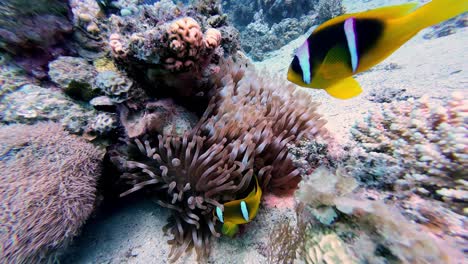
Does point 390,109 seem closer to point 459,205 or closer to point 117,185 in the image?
point 459,205

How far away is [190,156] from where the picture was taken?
2287 millimetres

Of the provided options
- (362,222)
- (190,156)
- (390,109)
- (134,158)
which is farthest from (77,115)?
(390,109)

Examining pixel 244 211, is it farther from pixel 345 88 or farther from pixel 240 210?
pixel 345 88

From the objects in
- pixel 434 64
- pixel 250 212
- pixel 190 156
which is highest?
pixel 434 64

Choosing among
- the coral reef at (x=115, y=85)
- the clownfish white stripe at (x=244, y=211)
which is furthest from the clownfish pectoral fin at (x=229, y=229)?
the coral reef at (x=115, y=85)

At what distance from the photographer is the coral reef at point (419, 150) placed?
1.69 m

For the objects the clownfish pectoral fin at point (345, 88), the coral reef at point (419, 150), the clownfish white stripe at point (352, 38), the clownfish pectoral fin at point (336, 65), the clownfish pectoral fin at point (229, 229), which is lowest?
the clownfish pectoral fin at point (229, 229)

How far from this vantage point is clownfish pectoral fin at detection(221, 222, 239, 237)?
2.23 meters

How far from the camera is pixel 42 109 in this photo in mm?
2561

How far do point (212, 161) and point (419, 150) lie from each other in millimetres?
1703

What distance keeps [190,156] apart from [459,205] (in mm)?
1989

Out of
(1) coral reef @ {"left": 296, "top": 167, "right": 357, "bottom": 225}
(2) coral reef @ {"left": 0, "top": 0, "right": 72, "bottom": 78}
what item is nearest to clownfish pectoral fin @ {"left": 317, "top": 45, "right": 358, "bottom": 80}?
(1) coral reef @ {"left": 296, "top": 167, "right": 357, "bottom": 225}

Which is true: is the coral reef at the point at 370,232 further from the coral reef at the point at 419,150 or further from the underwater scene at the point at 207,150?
the coral reef at the point at 419,150

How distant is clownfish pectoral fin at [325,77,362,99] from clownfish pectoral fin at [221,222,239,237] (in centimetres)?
143
